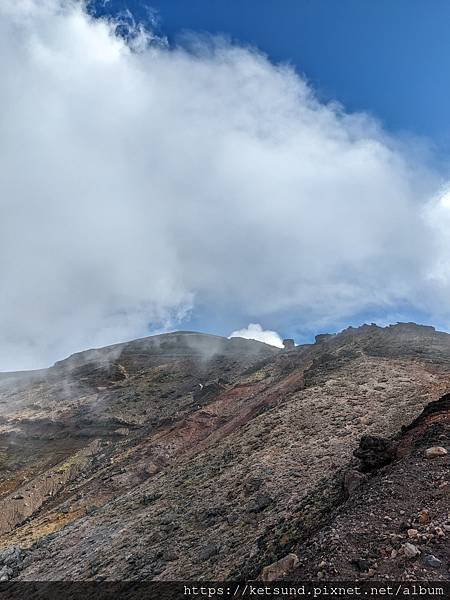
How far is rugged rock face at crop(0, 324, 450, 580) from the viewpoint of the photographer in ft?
30.8

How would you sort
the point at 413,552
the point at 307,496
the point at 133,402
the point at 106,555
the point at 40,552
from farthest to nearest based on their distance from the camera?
the point at 133,402 → the point at 40,552 → the point at 106,555 → the point at 307,496 → the point at 413,552

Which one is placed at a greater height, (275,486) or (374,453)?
(374,453)

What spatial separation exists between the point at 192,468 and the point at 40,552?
8468 millimetres

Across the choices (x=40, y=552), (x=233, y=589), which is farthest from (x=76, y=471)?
(x=233, y=589)

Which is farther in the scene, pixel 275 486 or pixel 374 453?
pixel 275 486

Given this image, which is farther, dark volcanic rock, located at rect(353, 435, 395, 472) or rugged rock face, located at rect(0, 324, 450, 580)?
dark volcanic rock, located at rect(353, 435, 395, 472)

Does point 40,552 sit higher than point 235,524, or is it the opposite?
point 235,524

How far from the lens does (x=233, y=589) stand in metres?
10.8

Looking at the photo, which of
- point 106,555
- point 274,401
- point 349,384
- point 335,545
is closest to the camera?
point 335,545

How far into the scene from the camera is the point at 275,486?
55.0ft

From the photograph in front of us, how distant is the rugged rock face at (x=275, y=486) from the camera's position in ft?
30.8

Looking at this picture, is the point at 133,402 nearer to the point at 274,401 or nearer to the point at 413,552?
the point at 274,401

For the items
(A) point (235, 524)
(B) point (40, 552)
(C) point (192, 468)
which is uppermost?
(C) point (192, 468)

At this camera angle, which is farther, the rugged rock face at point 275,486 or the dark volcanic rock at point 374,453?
the dark volcanic rock at point 374,453
